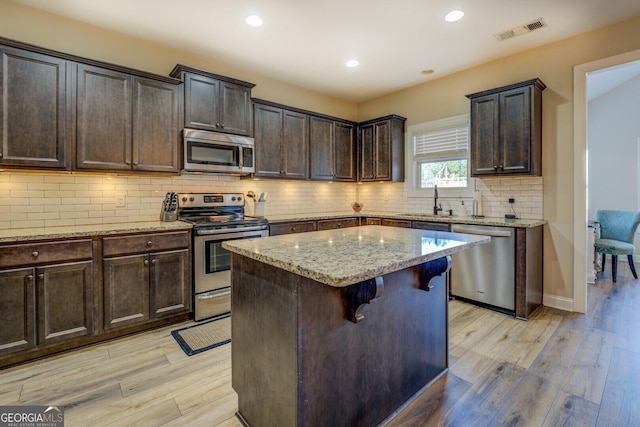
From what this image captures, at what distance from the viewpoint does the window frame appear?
4.20 metres

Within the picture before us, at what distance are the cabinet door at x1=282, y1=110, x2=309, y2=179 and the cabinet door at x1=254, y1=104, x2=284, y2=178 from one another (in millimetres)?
79

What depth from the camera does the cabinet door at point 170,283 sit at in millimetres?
2883

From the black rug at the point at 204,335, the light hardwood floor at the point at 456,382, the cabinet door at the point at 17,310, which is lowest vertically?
the light hardwood floor at the point at 456,382

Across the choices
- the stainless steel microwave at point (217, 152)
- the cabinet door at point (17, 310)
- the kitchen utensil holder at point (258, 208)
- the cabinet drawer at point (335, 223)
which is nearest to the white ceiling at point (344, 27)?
the stainless steel microwave at point (217, 152)

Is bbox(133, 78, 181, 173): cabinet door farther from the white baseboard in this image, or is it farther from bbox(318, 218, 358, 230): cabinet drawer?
the white baseboard

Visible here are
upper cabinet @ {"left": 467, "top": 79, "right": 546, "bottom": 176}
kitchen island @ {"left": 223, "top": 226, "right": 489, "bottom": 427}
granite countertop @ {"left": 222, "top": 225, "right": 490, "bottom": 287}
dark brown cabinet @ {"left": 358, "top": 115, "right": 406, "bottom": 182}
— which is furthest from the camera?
dark brown cabinet @ {"left": 358, "top": 115, "right": 406, "bottom": 182}

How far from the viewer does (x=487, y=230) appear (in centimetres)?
337

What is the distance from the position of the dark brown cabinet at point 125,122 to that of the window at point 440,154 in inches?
131

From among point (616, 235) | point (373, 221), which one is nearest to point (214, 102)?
point (373, 221)

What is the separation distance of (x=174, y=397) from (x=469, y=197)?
3904 mm

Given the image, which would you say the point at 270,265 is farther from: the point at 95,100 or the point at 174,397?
the point at 95,100

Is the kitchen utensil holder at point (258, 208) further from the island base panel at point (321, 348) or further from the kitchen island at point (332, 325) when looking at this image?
the island base panel at point (321, 348)

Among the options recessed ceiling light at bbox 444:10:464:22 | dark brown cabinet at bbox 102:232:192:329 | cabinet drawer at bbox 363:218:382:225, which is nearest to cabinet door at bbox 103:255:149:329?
dark brown cabinet at bbox 102:232:192:329

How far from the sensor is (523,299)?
313 centimetres
